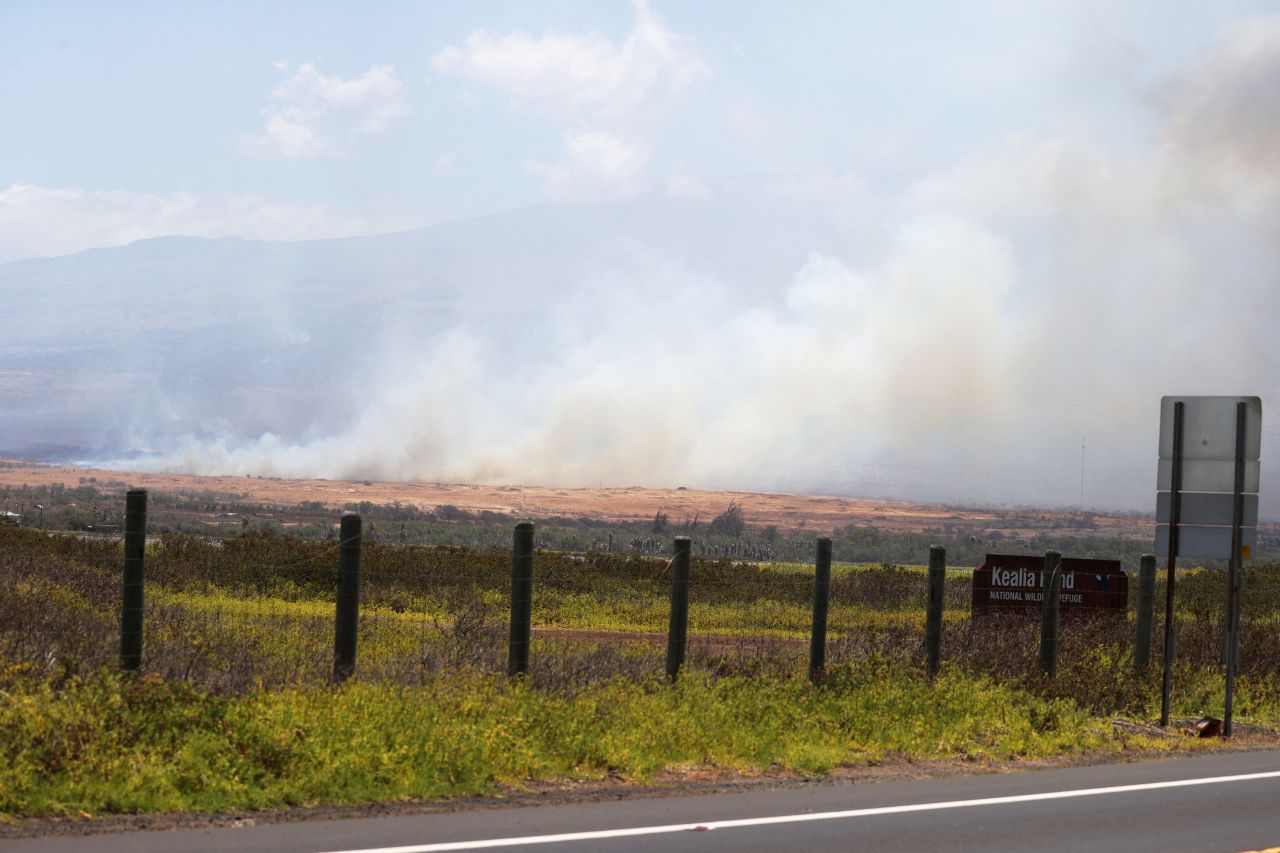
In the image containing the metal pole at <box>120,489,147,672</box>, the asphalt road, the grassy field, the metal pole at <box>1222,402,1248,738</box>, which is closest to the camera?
the asphalt road

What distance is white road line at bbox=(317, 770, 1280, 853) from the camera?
30.4ft

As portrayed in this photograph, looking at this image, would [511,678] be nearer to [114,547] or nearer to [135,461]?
[114,547]

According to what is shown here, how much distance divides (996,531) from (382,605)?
109 m

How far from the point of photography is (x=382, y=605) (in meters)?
30.0

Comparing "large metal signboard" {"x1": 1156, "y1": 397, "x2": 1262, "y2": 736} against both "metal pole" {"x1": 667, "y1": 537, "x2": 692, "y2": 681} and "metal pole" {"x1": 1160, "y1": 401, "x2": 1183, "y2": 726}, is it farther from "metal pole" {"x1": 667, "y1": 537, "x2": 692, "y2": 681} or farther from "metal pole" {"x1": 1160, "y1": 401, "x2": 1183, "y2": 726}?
"metal pole" {"x1": 667, "y1": 537, "x2": 692, "y2": 681}

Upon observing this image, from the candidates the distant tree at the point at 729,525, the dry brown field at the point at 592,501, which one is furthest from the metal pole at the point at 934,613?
the dry brown field at the point at 592,501

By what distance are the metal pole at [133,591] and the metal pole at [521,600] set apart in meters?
3.19

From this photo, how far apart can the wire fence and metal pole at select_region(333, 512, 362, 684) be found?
15cm

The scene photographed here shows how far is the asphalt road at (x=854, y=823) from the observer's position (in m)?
9.38

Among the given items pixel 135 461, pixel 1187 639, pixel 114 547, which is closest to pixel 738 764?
pixel 1187 639

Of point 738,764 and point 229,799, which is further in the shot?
point 738,764

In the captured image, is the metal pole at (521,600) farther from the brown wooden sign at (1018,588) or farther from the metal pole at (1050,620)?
the brown wooden sign at (1018,588)

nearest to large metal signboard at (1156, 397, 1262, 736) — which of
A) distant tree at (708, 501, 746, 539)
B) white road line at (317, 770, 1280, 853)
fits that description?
white road line at (317, 770, 1280, 853)

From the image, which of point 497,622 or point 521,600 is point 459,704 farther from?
point 497,622
